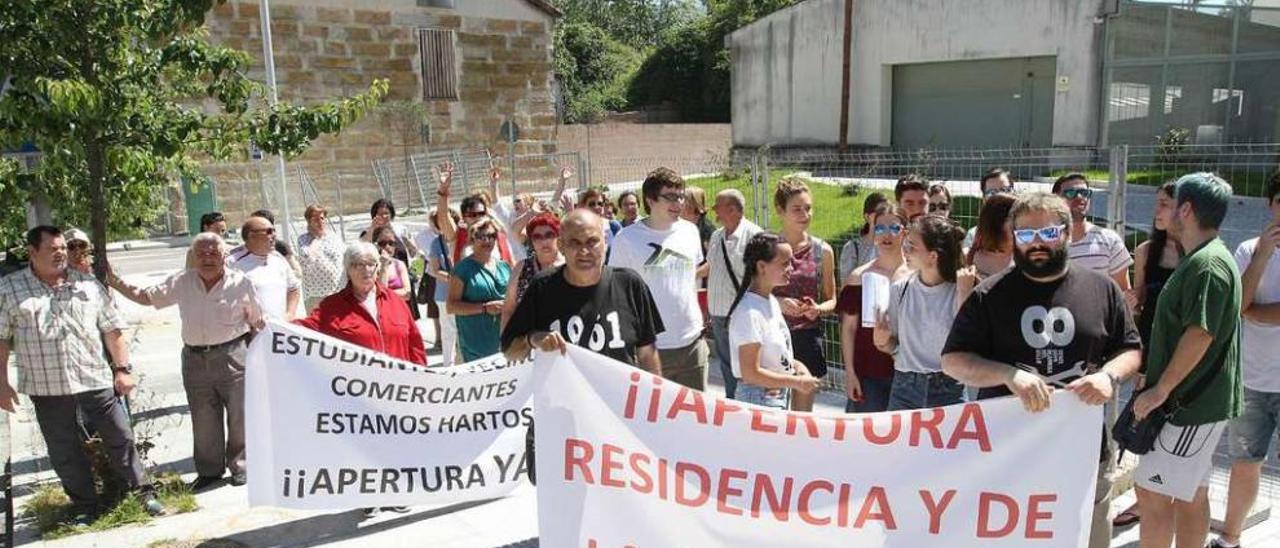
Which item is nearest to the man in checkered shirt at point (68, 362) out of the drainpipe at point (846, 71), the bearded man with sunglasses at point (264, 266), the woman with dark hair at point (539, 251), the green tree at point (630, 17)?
the bearded man with sunglasses at point (264, 266)

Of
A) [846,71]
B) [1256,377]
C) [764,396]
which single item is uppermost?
[846,71]

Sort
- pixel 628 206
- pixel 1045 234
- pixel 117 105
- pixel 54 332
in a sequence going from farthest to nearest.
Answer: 1. pixel 628 206
2. pixel 117 105
3. pixel 54 332
4. pixel 1045 234

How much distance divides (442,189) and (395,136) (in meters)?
22.4

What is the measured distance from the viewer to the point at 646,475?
3689mm

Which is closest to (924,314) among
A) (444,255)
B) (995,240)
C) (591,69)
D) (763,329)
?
(995,240)

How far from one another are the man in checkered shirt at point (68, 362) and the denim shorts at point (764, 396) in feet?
11.8

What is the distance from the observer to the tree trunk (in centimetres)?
590

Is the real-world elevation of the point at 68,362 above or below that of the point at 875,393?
above

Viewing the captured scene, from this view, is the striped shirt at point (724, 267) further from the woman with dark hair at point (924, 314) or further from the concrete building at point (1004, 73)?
the concrete building at point (1004, 73)

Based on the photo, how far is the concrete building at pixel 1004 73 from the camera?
21609 millimetres

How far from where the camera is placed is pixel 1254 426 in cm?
441

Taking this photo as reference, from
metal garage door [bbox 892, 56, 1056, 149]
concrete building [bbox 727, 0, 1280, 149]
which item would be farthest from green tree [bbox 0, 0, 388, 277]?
metal garage door [bbox 892, 56, 1056, 149]

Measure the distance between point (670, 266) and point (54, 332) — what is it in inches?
137

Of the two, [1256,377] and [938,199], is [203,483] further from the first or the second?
[1256,377]
